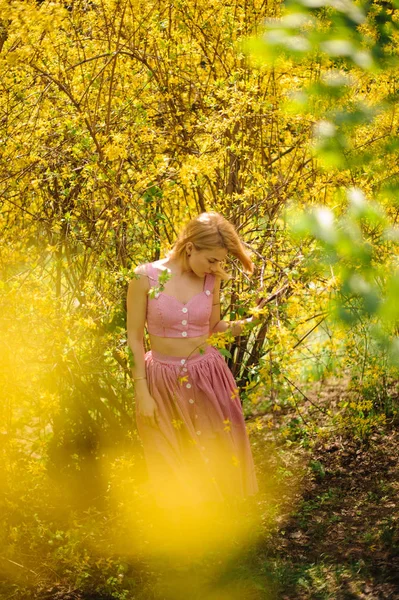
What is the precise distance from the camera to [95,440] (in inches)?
164

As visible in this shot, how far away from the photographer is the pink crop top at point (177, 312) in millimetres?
2996

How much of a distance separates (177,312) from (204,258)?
0.79ft

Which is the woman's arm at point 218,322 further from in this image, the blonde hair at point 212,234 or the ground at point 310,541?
the ground at point 310,541

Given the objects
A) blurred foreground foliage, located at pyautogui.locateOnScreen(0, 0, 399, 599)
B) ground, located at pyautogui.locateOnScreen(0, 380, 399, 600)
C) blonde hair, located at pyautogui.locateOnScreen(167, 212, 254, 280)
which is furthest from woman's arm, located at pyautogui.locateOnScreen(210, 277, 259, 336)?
ground, located at pyautogui.locateOnScreen(0, 380, 399, 600)

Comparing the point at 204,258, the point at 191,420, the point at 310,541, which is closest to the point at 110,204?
the point at 204,258

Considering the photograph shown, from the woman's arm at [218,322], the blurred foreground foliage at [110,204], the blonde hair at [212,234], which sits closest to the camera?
the blonde hair at [212,234]

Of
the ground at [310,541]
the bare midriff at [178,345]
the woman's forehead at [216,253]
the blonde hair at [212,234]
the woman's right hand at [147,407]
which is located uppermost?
the blonde hair at [212,234]

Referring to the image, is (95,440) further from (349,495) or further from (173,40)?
(173,40)

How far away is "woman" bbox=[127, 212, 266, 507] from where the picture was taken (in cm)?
297

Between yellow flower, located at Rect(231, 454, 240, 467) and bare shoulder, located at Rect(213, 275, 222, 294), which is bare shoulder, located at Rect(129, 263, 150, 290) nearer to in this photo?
bare shoulder, located at Rect(213, 275, 222, 294)

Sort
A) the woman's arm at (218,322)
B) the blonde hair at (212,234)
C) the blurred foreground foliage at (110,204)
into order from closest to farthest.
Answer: the blonde hair at (212,234), the woman's arm at (218,322), the blurred foreground foliage at (110,204)

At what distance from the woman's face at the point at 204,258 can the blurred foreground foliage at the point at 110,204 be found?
19cm

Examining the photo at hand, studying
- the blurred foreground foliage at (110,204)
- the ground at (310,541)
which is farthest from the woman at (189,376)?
the ground at (310,541)

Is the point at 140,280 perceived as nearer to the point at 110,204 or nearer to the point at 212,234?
the point at 212,234
